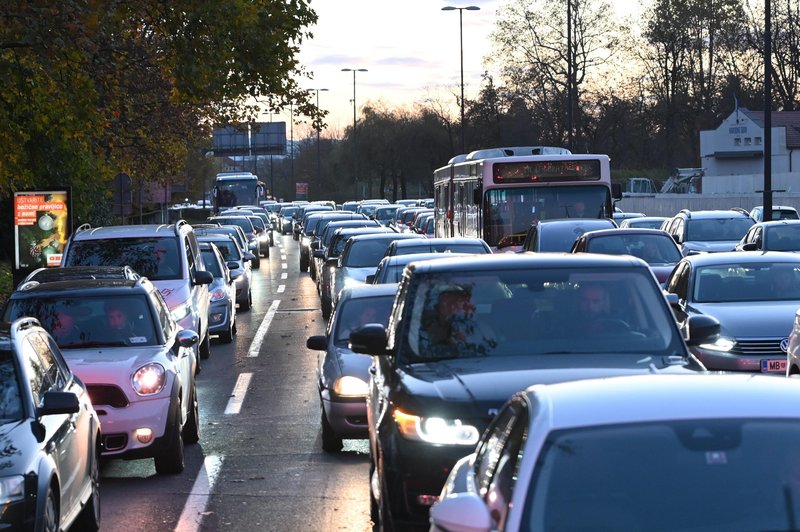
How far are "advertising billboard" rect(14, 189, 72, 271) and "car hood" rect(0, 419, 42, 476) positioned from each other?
18.8m

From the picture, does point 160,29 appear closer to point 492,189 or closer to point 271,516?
point 492,189

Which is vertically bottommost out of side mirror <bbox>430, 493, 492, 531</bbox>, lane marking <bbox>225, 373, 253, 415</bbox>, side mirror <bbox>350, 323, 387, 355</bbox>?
lane marking <bbox>225, 373, 253, 415</bbox>

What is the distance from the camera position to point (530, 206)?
2714cm

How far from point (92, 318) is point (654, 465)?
9.05 m

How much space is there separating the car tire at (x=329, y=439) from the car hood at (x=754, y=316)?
13.9 ft

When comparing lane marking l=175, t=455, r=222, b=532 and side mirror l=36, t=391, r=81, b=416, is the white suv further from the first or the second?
side mirror l=36, t=391, r=81, b=416

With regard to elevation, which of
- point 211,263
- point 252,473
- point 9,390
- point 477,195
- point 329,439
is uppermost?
point 477,195

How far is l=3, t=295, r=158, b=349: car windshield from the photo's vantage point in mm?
12625

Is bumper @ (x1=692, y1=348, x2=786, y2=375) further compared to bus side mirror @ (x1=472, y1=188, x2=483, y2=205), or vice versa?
bus side mirror @ (x1=472, y1=188, x2=483, y2=205)

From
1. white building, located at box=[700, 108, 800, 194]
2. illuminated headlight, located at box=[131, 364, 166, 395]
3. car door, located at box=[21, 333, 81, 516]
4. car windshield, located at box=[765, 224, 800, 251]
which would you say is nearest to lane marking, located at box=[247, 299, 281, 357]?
car windshield, located at box=[765, 224, 800, 251]

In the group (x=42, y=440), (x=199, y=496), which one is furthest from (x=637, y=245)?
(x=42, y=440)

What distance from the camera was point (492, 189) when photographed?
89.2 ft

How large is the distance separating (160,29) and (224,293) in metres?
4.19

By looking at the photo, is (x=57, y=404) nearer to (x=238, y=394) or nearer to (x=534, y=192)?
(x=238, y=394)
